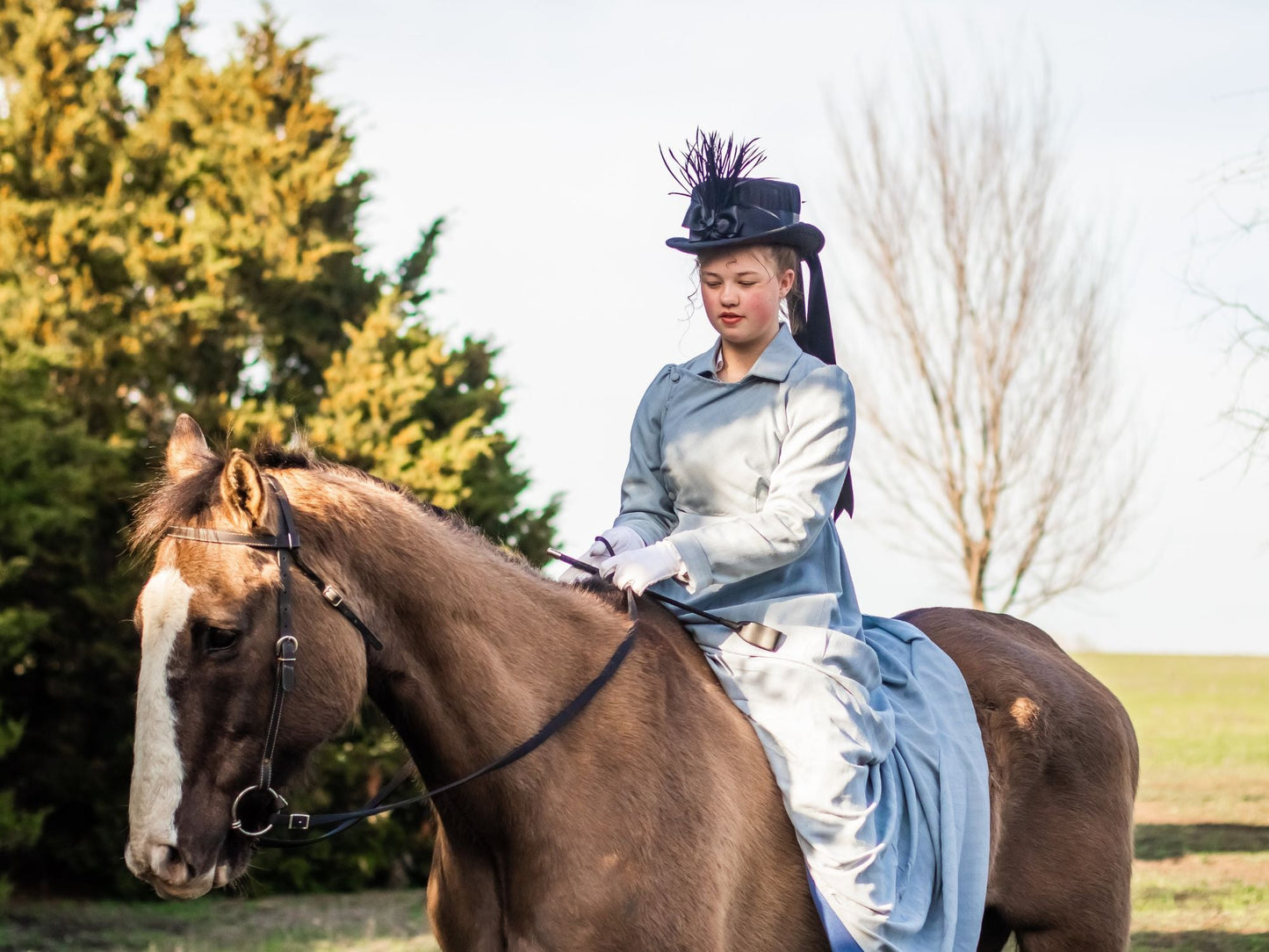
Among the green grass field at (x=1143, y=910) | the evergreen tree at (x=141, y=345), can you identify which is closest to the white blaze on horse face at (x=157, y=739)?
the green grass field at (x=1143, y=910)

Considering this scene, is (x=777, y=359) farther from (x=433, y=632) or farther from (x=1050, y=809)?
(x=1050, y=809)

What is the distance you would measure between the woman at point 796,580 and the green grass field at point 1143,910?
174 inches

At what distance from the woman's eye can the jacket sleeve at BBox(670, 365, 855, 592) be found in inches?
43.6

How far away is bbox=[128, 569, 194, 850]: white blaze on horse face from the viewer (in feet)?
8.18

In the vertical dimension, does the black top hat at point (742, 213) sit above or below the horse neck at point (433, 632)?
above

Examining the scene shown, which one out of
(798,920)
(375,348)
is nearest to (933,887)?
(798,920)

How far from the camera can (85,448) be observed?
9250mm

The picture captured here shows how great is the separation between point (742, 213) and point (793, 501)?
2.73ft

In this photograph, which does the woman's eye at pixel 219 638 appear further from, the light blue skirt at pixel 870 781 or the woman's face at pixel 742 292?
the woman's face at pixel 742 292

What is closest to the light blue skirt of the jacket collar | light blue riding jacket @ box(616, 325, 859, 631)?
light blue riding jacket @ box(616, 325, 859, 631)

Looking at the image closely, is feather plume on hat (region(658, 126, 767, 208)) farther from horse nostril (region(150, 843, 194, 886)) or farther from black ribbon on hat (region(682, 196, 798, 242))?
horse nostril (region(150, 843, 194, 886))

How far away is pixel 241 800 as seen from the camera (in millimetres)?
2578

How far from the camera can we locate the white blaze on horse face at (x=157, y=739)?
2.49m

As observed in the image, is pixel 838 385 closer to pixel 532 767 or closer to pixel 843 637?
pixel 843 637
